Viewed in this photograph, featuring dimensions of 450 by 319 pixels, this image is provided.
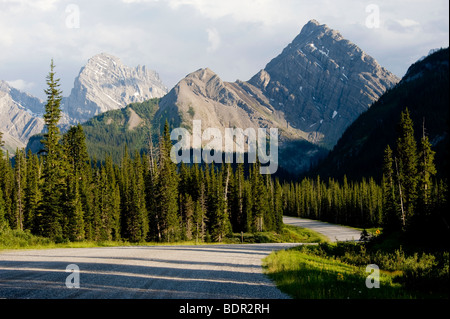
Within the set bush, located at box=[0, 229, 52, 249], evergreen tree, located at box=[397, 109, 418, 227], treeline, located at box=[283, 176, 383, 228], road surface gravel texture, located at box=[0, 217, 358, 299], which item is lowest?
treeline, located at box=[283, 176, 383, 228]

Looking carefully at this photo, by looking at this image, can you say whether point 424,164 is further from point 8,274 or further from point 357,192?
point 357,192

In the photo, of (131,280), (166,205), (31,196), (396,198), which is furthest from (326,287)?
(396,198)

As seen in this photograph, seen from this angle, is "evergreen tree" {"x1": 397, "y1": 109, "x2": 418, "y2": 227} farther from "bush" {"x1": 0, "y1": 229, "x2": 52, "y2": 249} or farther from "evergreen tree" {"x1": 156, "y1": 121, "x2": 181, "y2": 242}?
"bush" {"x1": 0, "y1": 229, "x2": 52, "y2": 249}

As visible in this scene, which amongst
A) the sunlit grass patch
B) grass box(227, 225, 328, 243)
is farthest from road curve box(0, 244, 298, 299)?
grass box(227, 225, 328, 243)

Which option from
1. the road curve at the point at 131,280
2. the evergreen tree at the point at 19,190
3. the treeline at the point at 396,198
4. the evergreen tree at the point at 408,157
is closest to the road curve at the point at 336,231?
the treeline at the point at 396,198

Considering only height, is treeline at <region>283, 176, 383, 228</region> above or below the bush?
below

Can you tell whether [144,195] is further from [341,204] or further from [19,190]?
[341,204]

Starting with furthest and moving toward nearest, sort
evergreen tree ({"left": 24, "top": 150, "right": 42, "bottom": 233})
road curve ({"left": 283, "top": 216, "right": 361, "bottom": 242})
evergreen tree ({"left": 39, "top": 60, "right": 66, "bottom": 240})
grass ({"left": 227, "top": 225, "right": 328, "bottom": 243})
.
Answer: road curve ({"left": 283, "top": 216, "right": 361, "bottom": 242})
grass ({"left": 227, "top": 225, "right": 328, "bottom": 243})
evergreen tree ({"left": 24, "top": 150, "right": 42, "bottom": 233})
evergreen tree ({"left": 39, "top": 60, "right": 66, "bottom": 240})

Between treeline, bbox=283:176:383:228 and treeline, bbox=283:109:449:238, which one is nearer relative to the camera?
treeline, bbox=283:109:449:238

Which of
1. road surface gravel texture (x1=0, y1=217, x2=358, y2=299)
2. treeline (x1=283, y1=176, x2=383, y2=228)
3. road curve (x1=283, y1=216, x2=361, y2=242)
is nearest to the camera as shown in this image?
road surface gravel texture (x1=0, y1=217, x2=358, y2=299)

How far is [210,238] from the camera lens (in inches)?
2835
